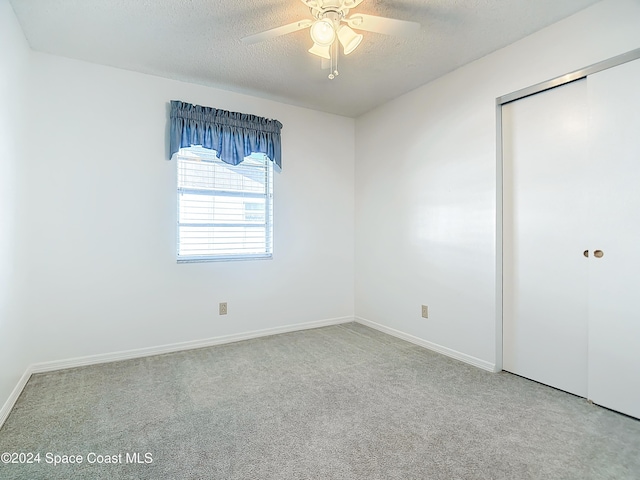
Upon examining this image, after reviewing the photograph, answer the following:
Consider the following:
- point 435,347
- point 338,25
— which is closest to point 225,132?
point 338,25

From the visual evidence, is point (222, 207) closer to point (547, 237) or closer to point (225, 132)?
point (225, 132)

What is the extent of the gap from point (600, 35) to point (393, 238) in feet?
7.26

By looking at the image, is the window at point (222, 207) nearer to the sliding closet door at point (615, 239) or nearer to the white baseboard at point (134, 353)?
the white baseboard at point (134, 353)

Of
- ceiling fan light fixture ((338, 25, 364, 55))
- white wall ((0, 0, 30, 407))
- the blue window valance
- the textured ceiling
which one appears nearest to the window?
the blue window valance

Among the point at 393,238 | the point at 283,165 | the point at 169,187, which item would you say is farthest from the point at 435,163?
the point at 169,187

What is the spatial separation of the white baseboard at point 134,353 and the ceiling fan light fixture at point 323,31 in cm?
274

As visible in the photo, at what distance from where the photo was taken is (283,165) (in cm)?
370

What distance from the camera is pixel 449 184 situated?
303 cm

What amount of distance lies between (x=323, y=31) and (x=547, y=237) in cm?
206

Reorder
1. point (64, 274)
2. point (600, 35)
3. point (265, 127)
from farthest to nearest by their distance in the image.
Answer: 1. point (265, 127)
2. point (64, 274)
3. point (600, 35)

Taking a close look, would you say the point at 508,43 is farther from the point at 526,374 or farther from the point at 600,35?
the point at 526,374

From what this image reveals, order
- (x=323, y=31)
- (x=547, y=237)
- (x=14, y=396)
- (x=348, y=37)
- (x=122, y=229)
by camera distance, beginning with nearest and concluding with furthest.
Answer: (x=323, y=31) < (x=348, y=37) < (x=14, y=396) < (x=547, y=237) < (x=122, y=229)

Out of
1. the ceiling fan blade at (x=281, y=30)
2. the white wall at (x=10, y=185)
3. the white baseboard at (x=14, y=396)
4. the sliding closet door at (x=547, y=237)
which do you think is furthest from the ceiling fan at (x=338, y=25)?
the white baseboard at (x=14, y=396)

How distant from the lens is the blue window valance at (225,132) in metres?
3.07
